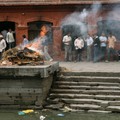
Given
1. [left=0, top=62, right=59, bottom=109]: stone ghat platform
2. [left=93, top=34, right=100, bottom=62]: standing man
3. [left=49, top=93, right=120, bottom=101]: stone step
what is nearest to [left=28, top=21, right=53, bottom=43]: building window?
[left=93, top=34, right=100, bottom=62]: standing man

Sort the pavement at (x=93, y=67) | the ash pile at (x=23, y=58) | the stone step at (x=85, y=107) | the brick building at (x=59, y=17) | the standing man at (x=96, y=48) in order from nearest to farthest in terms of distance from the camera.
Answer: the stone step at (x=85, y=107) < the ash pile at (x=23, y=58) < the pavement at (x=93, y=67) < the standing man at (x=96, y=48) < the brick building at (x=59, y=17)

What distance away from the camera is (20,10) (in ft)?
91.2

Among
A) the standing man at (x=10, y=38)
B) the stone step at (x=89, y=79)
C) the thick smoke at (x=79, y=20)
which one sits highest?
the thick smoke at (x=79, y=20)

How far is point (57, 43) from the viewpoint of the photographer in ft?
89.8

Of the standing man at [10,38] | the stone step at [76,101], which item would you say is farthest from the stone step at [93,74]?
the standing man at [10,38]

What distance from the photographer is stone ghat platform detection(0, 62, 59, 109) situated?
16656 millimetres

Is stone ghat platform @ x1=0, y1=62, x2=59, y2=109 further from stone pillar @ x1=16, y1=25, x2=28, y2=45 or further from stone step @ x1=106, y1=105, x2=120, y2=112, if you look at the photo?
stone pillar @ x1=16, y1=25, x2=28, y2=45

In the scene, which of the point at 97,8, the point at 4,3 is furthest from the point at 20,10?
the point at 97,8

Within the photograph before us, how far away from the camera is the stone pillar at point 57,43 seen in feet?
89.4

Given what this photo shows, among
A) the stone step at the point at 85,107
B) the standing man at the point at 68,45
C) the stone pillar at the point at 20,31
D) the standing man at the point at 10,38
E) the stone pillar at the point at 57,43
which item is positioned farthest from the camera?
the stone pillar at the point at 20,31

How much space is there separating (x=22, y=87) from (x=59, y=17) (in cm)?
1129

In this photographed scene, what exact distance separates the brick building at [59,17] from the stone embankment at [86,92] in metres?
8.43

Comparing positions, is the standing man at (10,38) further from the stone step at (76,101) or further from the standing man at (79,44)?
the stone step at (76,101)

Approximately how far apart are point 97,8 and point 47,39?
3.62 meters
